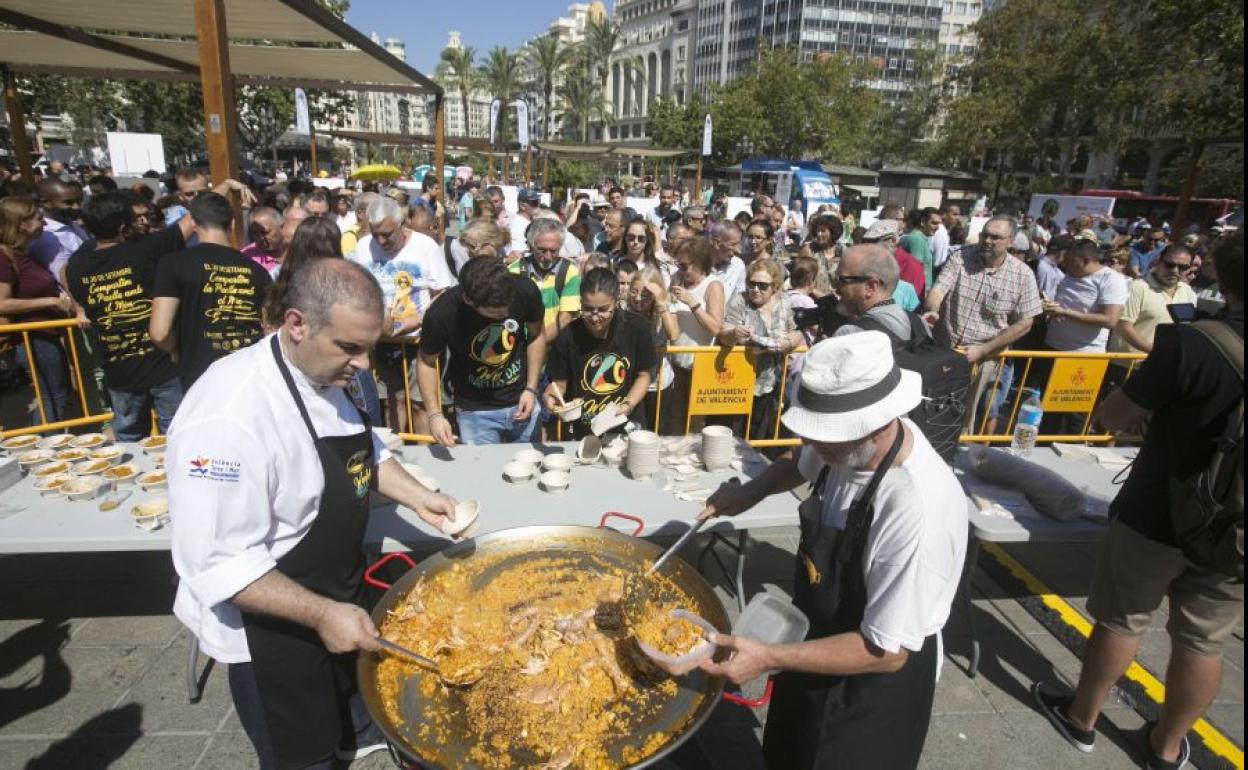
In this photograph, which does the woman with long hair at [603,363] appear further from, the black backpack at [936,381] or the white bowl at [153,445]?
the white bowl at [153,445]

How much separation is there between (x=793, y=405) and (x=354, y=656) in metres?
1.88

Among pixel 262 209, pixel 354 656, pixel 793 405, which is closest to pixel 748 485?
pixel 793 405

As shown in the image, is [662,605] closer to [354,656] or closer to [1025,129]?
[354,656]

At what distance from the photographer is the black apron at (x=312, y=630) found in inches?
82.0

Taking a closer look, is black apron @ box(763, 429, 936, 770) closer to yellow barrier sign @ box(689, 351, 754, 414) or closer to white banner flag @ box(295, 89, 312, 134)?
yellow barrier sign @ box(689, 351, 754, 414)

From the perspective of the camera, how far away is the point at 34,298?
5574 millimetres

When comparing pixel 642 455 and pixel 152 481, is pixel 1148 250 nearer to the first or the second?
pixel 642 455

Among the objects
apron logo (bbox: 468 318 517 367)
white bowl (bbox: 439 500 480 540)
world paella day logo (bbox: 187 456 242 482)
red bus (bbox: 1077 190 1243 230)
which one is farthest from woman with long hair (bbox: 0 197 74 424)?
red bus (bbox: 1077 190 1243 230)

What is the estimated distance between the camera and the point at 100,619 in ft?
12.2

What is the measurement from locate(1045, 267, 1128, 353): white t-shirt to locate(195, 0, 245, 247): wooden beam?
729cm

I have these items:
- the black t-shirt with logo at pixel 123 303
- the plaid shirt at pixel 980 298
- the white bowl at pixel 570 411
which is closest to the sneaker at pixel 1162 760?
the white bowl at pixel 570 411

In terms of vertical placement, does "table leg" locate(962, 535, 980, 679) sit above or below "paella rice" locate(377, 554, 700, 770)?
below

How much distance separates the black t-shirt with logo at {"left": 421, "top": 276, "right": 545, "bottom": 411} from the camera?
3998 mm

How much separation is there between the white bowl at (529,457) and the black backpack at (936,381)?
1934 millimetres
